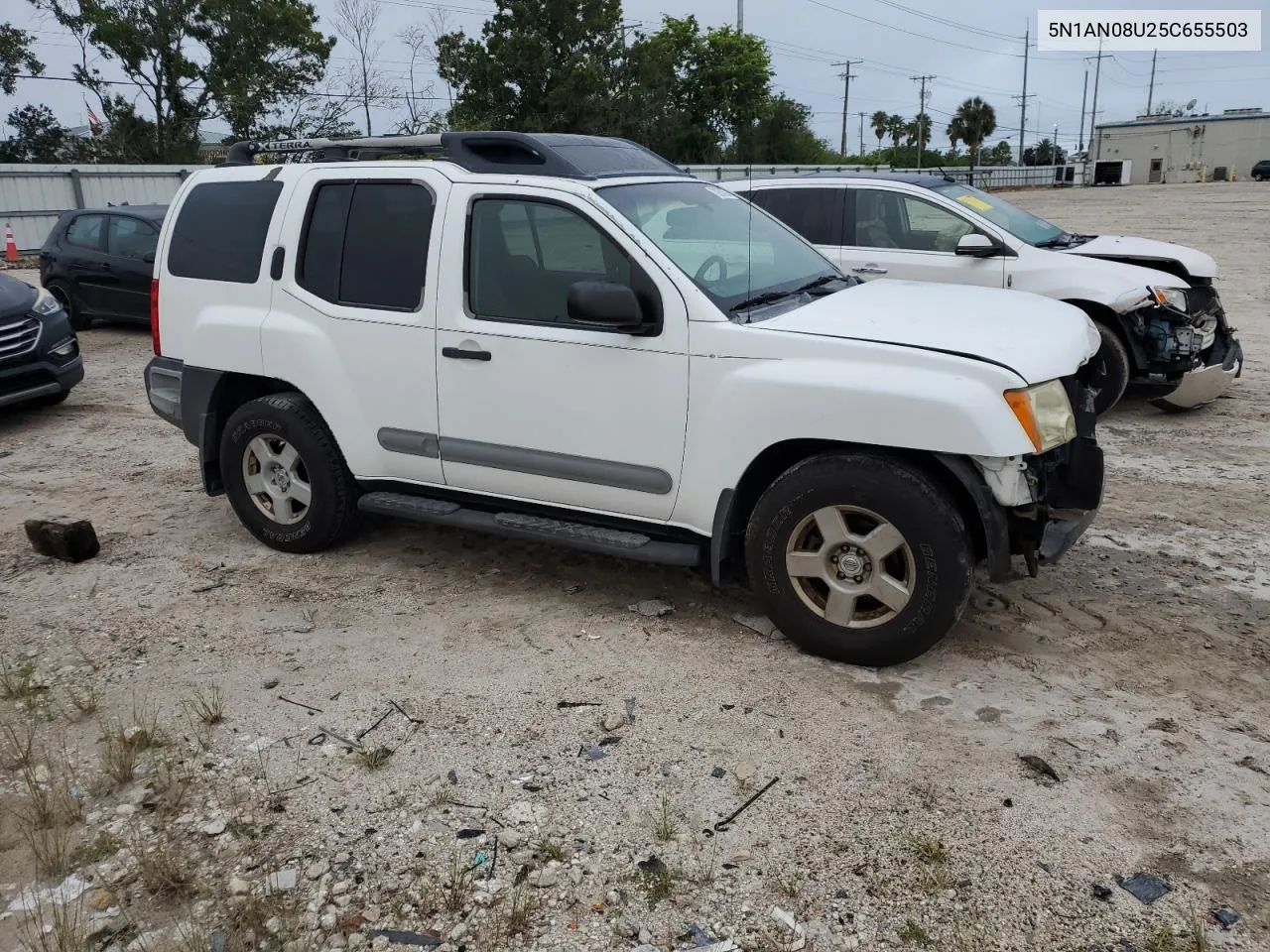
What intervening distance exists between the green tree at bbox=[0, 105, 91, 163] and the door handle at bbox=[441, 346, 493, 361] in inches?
1546

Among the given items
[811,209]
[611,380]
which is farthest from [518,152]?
[811,209]

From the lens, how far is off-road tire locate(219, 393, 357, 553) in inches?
208

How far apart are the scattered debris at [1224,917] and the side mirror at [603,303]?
272cm

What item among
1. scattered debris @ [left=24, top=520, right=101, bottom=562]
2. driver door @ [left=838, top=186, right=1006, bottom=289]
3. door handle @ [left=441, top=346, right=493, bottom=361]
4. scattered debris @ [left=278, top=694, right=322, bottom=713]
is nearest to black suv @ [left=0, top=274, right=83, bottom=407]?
scattered debris @ [left=24, top=520, right=101, bottom=562]

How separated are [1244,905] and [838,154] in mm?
74467

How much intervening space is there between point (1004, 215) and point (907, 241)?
885 mm

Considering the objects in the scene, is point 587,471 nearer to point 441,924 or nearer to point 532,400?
point 532,400

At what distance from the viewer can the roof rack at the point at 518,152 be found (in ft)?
15.5

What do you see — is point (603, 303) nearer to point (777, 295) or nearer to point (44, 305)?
point (777, 295)

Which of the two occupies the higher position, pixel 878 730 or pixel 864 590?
pixel 864 590

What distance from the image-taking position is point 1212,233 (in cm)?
2302

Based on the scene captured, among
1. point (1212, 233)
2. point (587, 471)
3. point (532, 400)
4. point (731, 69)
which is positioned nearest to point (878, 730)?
point (587, 471)

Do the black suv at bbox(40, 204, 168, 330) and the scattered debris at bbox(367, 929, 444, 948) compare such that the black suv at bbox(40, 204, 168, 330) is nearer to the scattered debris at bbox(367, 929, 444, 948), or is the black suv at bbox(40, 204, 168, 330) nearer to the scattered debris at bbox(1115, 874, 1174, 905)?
the scattered debris at bbox(367, 929, 444, 948)

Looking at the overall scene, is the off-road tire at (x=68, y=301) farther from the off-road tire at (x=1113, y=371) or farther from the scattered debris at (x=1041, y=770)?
the scattered debris at (x=1041, y=770)
